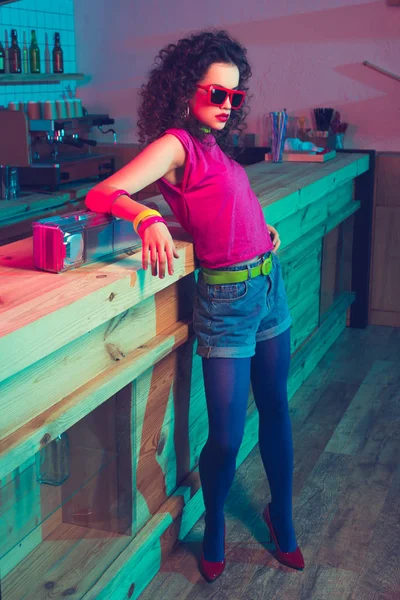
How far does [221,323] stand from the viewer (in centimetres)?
203

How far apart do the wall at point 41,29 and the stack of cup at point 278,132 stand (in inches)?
77.4

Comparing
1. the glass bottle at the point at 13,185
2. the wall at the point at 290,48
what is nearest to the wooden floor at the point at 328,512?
the wall at the point at 290,48

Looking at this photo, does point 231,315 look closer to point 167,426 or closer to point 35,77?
point 167,426

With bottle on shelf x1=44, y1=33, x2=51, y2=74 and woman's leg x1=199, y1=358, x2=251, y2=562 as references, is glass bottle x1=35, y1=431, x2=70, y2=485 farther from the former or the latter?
bottle on shelf x1=44, y1=33, x2=51, y2=74

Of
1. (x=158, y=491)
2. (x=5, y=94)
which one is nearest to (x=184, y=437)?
(x=158, y=491)

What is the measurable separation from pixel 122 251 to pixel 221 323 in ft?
1.07

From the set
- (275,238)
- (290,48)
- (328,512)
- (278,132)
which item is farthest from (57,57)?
(328,512)

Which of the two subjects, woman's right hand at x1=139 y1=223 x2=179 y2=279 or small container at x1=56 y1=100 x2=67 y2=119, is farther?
small container at x1=56 y1=100 x2=67 y2=119

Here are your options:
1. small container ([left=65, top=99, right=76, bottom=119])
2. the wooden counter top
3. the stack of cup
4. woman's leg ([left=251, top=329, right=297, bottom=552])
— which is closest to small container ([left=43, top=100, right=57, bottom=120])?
small container ([left=65, top=99, right=76, bottom=119])

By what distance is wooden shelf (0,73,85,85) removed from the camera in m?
4.68

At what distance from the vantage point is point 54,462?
1724mm

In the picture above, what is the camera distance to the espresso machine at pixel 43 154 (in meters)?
4.33

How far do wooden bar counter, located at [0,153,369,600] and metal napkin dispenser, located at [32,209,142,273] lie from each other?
0.03 metres

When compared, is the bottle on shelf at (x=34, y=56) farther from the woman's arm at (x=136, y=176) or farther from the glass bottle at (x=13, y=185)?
the woman's arm at (x=136, y=176)
